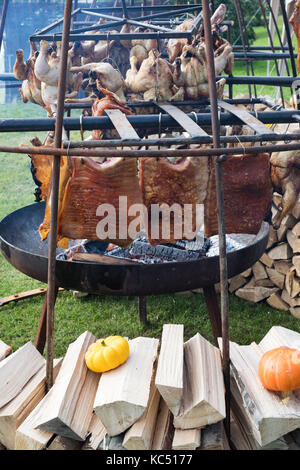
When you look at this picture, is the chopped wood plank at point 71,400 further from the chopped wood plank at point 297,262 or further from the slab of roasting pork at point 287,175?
the chopped wood plank at point 297,262

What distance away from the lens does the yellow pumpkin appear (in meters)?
2.64

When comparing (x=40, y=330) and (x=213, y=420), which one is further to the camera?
(x=40, y=330)

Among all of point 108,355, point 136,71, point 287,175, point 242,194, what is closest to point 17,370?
point 108,355

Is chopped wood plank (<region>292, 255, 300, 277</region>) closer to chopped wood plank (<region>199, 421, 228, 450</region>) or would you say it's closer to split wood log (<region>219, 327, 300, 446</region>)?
split wood log (<region>219, 327, 300, 446</region>)

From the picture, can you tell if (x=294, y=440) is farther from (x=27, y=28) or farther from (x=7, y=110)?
(x=27, y=28)

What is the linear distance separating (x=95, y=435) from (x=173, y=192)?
1.41 metres

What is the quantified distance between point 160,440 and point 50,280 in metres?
1.04

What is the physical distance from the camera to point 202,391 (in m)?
2.43

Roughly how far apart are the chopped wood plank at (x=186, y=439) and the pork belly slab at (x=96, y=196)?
Answer: 3.75ft

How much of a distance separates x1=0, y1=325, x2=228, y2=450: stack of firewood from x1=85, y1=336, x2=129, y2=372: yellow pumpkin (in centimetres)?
4

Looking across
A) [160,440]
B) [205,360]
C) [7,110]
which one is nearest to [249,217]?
[205,360]

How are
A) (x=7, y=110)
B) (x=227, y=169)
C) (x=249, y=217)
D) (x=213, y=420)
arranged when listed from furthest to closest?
(x=7, y=110), (x=249, y=217), (x=227, y=169), (x=213, y=420)

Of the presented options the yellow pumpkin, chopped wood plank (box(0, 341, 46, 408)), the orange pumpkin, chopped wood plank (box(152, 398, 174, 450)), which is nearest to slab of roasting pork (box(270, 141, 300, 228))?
the orange pumpkin

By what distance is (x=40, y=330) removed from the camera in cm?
366
